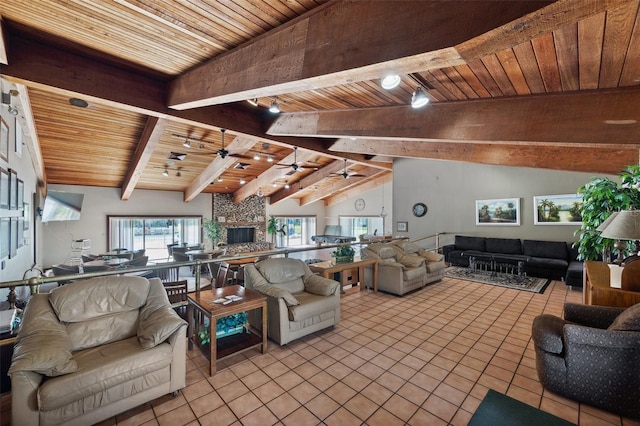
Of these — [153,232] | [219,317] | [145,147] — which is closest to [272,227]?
[153,232]

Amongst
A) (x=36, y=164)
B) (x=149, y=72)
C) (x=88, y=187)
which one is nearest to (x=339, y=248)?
(x=149, y=72)

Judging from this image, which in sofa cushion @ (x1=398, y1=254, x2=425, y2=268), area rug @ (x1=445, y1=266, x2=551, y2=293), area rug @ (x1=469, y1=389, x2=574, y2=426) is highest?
sofa cushion @ (x1=398, y1=254, x2=425, y2=268)

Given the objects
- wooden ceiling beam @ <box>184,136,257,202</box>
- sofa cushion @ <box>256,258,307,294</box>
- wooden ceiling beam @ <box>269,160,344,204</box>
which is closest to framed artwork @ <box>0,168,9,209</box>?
sofa cushion @ <box>256,258,307,294</box>

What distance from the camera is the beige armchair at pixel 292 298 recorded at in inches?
123

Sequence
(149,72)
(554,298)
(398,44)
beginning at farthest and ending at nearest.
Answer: (554,298) → (149,72) → (398,44)

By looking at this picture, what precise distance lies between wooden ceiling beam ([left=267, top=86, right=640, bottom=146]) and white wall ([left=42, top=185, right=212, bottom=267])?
7.95 metres

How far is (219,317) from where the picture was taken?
2639 mm

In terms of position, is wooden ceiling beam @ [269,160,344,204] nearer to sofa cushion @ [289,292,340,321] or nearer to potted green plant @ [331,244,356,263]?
potted green plant @ [331,244,356,263]

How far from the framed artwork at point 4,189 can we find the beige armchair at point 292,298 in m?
2.96

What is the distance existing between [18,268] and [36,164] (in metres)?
2.74

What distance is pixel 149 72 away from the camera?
11.1ft

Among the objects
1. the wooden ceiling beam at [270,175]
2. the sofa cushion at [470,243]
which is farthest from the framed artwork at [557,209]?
the wooden ceiling beam at [270,175]

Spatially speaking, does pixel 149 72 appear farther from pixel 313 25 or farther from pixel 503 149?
pixel 503 149

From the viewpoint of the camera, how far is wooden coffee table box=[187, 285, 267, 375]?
2656 mm
